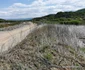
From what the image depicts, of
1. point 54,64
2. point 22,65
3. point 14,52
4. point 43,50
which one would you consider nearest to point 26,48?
point 43,50

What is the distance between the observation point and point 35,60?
830 centimetres

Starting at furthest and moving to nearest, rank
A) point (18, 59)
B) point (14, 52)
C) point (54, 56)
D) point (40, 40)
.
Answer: point (40, 40) < point (54, 56) < point (14, 52) < point (18, 59)

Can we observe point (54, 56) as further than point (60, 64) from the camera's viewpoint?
Yes

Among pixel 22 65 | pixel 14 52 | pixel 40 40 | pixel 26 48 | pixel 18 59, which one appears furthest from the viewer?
pixel 40 40

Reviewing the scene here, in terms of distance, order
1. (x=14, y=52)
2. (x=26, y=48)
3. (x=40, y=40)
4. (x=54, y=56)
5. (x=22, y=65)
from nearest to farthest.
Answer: (x=22, y=65) → (x=14, y=52) → (x=54, y=56) → (x=26, y=48) → (x=40, y=40)

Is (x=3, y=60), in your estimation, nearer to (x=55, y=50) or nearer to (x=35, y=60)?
(x=35, y=60)

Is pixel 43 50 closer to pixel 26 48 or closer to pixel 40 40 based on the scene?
pixel 26 48

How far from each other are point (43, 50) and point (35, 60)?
66.7 inches

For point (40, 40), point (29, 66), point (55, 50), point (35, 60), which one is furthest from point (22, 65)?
point (40, 40)

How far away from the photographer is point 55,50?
10633 millimetres

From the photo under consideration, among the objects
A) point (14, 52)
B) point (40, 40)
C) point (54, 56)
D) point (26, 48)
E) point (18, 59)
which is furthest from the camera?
point (40, 40)

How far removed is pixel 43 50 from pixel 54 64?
Answer: 157 cm

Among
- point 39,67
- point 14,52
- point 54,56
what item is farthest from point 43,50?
point 39,67

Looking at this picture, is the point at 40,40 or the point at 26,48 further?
the point at 40,40
